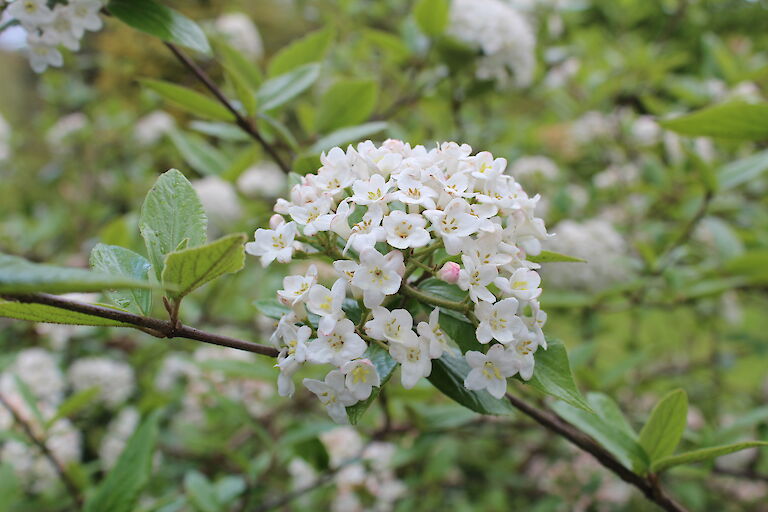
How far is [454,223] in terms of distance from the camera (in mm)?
542

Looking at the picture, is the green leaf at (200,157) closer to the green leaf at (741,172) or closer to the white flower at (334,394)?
the white flower at (334,394)

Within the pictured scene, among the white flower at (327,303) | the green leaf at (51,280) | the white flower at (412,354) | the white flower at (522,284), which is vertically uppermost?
the green leaf at (51,280)

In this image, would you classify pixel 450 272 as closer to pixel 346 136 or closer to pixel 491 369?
pixel 491 369

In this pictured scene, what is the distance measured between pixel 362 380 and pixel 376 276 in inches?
3.6

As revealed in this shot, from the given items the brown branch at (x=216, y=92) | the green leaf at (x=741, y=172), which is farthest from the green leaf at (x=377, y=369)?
the green leaf at (x=741, y=172)

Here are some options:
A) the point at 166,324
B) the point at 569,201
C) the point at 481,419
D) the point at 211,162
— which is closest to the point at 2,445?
the point at 211,162

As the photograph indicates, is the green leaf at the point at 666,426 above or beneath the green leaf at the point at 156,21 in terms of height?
beneath

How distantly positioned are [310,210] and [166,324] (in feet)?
0.57

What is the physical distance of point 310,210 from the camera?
22.9 inches

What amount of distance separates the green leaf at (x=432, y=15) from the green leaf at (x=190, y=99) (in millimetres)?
588

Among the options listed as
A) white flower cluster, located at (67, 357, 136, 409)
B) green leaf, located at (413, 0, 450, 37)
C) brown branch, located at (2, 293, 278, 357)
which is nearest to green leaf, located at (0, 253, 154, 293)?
brown branch, located at (2, 293, 278, 357)

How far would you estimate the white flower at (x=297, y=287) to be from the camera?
1.79 ft

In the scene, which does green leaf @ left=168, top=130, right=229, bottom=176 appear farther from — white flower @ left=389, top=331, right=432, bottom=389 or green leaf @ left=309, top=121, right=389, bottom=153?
white flower @ left=389, top=331, right=432, bottom=389

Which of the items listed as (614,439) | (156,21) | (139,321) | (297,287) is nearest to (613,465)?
(614,439)
